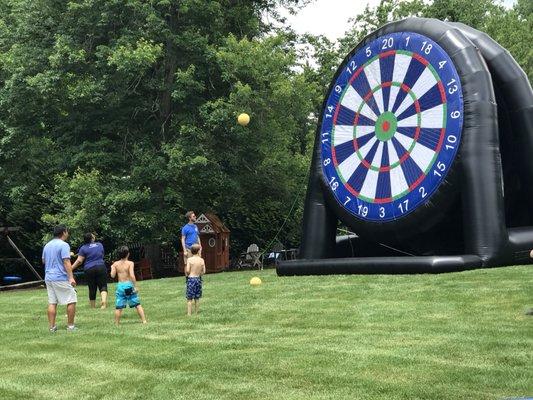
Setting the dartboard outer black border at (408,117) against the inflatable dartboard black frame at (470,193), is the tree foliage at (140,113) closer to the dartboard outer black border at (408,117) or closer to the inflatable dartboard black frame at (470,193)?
the dartboard outer black border at (408,117)

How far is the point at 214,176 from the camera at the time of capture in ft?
75.9

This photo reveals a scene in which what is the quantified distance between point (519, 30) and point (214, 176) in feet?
73.1

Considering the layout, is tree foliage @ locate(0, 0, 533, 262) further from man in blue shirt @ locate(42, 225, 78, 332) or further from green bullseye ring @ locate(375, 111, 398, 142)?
man in blue shirt @ locate(42, 225, 78, 332)

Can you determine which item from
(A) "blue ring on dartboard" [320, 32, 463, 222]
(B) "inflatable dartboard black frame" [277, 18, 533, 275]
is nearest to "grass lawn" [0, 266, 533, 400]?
(B) "inflatable dartboard black frame" [277, 18, 533, 275]

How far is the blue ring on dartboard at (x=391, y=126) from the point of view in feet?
47.5

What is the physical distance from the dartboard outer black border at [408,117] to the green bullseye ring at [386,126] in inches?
0.9

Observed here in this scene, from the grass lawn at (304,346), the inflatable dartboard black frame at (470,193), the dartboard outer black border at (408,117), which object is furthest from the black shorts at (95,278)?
the dartboard outer black border at (408,117)

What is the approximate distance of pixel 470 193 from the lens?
13758 millimetres

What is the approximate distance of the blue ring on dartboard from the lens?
571 inches

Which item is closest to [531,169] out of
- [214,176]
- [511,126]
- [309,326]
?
[511,126]

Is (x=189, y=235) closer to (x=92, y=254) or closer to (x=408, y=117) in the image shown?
(x=92, y=254)

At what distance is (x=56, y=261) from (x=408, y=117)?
8.45m

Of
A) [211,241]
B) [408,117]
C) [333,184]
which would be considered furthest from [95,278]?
[211,241]

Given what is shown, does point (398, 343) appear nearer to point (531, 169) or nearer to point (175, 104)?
point (531, 169)
